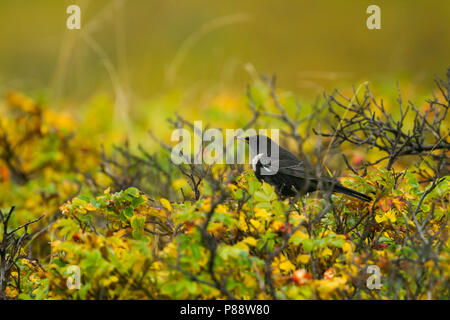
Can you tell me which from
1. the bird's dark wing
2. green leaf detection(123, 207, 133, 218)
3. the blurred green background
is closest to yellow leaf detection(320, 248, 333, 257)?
green leaf detection(123, 207, 133, 218)

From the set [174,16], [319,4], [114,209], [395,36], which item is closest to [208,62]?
[174,16]

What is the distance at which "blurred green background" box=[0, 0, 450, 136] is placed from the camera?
15.2 meters

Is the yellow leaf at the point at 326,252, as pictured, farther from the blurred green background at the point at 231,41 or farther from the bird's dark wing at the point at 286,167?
the blurred green background at the point at 231,41

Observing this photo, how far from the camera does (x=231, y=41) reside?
1761 centimetres

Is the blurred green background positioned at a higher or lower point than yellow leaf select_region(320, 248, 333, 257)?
higher

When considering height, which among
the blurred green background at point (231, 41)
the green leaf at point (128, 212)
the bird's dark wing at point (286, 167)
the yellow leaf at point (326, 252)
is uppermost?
the blurred green background at point (231, 41)

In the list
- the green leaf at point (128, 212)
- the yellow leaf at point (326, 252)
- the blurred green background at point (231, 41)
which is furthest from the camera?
the blurred green background at point (231, 41)

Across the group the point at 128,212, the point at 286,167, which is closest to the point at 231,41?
the point at 286,167

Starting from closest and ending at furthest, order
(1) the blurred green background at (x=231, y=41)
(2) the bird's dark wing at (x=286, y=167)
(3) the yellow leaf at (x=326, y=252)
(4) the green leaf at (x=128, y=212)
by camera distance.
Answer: (3) the yellow leaf at (x=326, y=252)
(4) the green leaf at (x=128, y=212)
(2) the bird's dark wing at (x=286, y=167)
(1) the blurred green background at (x=231, y=41)

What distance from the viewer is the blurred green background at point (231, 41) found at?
1521 centimetres

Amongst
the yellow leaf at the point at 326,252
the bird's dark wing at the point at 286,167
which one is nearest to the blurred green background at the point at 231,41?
the bird's dark wing at the point at 286,167

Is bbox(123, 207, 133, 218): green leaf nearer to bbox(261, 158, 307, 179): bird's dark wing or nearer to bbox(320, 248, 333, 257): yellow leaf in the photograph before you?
bbox(320, 248, 333, 257): yellow leaf
